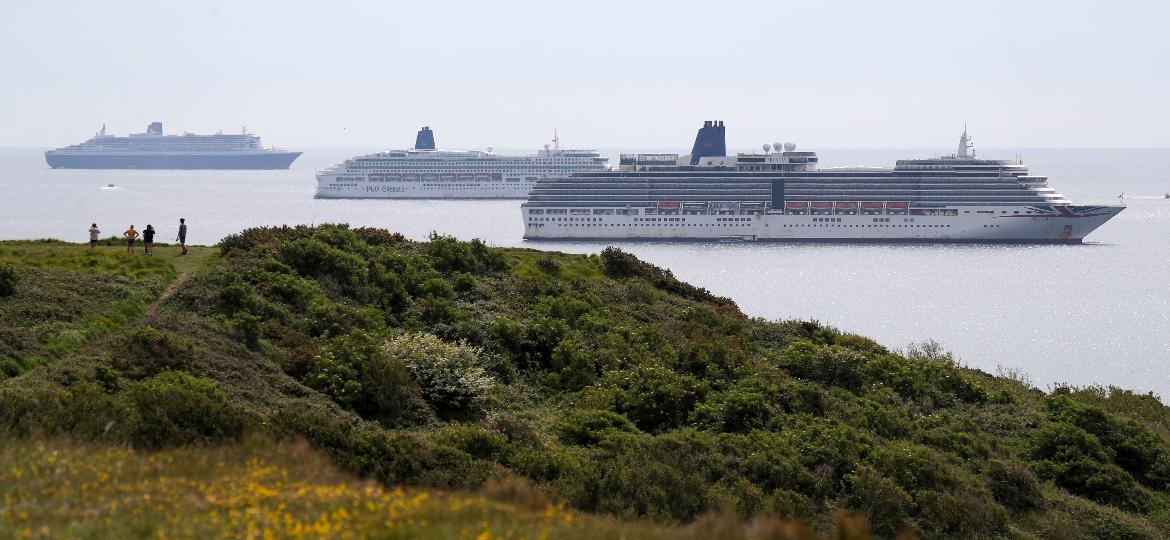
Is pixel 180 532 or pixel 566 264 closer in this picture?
pixel 180 532

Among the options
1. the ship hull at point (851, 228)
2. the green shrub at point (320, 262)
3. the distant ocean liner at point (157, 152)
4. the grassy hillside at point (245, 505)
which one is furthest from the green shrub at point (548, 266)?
the distant ocean liner at point (157, 152)

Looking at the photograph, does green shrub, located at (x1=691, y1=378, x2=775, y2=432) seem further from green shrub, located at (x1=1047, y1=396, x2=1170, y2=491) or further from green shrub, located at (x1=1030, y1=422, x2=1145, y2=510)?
green shrub, located at (x1=1047, y1=396, x2=1170, y2=491)

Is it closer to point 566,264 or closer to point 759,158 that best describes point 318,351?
point 566,264

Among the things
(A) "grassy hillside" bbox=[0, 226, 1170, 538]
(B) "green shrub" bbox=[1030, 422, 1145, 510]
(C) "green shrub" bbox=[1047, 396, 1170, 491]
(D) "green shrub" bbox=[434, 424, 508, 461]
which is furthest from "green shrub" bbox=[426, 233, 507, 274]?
(B) "green shrub" bbox=[1030, 422, 1145, 510]

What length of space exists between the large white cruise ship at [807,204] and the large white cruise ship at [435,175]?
36580mm

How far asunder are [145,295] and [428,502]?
9.51 meters

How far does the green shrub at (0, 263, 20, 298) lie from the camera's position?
Result: 47.8 feet

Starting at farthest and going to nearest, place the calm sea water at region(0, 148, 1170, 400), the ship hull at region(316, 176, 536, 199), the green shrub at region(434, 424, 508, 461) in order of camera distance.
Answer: the ship hull at region(316, 176, 536, 199), the calm sea water at region(0, 148, 1170, 400), the green shrub at region(434, 424, 508, 461)

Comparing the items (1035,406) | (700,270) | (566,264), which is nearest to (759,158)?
(700,270)

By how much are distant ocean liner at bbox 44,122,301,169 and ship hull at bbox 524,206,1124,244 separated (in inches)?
3762

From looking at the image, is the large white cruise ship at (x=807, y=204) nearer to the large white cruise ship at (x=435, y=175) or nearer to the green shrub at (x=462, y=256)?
the large white cruise ship at (x=435, y=175)

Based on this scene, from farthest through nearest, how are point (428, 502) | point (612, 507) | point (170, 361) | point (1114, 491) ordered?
point (1114, 491) < point (170, 361) < point (612, 507) < point (428, 502)

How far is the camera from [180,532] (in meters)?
6.90

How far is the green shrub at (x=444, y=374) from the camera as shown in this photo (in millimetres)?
13781
